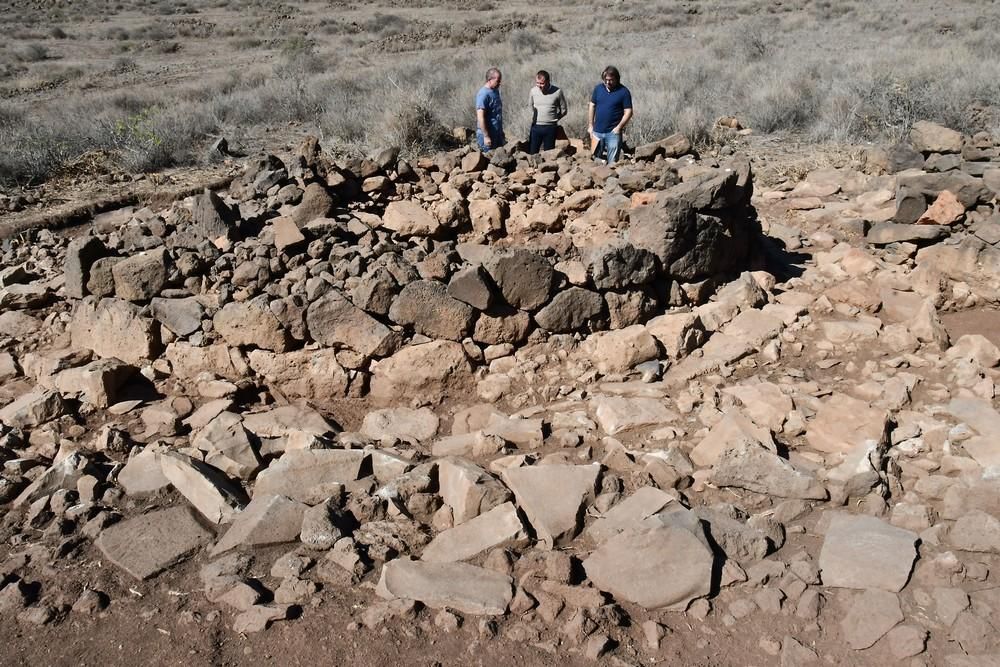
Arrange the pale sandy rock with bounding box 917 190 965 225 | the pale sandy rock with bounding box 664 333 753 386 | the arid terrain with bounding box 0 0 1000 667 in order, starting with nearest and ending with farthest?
the arid terrain with bounding box 0 0 1000 667
the pale sandy rock with bounding box 664 333 753 386
the pale sandy rock with bounding box 917 190 965 225

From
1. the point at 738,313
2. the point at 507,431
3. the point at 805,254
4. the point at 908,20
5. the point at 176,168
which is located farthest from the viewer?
the point at 908,20

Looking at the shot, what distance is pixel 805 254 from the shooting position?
22.4 ft

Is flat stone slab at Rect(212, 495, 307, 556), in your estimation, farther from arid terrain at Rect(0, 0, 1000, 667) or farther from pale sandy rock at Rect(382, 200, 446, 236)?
pale sandy rock at Rect(382, 200, 446, 236)

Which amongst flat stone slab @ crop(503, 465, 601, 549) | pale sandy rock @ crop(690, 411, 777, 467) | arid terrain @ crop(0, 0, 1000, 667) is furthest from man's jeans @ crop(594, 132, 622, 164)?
flat stone slab @ crop(503, 465, 601, 549)

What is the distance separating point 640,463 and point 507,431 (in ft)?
2.63

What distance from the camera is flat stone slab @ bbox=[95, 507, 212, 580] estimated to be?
3.43 meters

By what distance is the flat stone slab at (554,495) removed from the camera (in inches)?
139

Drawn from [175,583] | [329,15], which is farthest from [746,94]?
[329,15]

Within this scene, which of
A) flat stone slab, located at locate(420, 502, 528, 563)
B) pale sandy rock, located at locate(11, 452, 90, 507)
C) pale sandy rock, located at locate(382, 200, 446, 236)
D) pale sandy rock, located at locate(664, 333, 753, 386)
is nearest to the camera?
flat stone slab, located at locate(420, 502, 528, 563)

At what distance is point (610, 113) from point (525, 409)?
A: 15.1ft

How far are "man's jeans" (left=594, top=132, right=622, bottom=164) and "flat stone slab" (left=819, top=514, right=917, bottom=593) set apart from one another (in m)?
5.51

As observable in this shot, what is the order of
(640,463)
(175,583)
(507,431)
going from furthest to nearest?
(507,431)
(640,463)
(175,583)

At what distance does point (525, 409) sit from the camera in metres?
4.80

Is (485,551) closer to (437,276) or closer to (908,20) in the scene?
(437,276)
